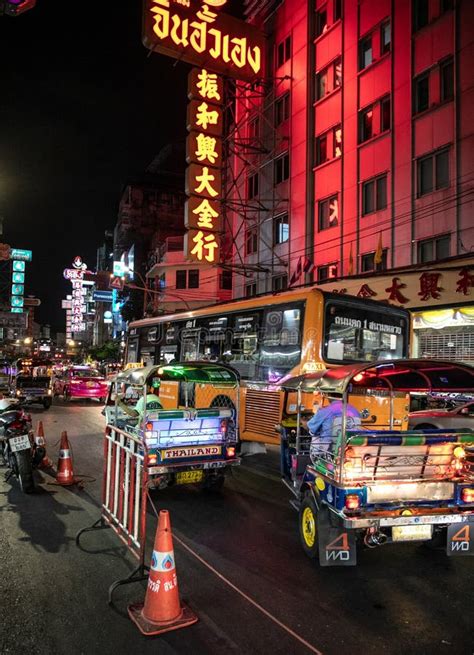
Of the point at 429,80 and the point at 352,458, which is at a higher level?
the point at 429,80

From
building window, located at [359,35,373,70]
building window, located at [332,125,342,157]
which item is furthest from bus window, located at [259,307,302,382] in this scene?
building window, located at [359,35,373,70]

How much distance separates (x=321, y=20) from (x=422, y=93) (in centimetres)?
898

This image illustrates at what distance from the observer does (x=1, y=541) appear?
18.6 feet

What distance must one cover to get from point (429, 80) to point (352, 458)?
16.8 m

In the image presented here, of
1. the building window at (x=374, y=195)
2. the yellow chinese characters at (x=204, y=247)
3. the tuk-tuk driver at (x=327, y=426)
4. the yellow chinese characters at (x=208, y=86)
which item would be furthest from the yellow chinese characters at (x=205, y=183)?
the tuk-tuk driver at (x=327, y=426)

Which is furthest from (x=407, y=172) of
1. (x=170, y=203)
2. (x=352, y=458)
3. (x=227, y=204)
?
(x=170, y=203)

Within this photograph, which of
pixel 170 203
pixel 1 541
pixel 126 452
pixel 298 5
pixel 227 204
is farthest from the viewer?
pixel 170 203

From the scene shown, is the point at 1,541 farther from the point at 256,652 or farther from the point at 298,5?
the point at 298,5

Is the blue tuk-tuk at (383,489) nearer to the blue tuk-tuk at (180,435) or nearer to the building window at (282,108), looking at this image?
the blue tuk-tuk at (180,435)

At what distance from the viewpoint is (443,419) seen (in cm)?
1120

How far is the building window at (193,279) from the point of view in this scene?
137ft

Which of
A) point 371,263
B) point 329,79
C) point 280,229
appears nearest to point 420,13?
point 329,79

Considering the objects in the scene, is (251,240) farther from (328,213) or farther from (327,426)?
(327,426)

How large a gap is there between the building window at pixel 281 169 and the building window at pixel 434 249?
993 cm
